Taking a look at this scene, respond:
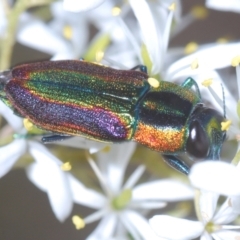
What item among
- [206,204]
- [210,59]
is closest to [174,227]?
[206,204]

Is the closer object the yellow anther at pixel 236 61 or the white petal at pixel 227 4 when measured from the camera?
the yellow anther at pixel 236 61

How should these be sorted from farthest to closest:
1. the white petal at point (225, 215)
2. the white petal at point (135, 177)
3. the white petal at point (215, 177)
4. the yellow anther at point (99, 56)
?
the white petal at point (135, 177) < the yellow anther at point (99, 56) < the white petal at point (225, 215) < the white petal at point (215, 177)

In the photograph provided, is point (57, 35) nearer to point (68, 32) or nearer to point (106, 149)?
point (68, 32)

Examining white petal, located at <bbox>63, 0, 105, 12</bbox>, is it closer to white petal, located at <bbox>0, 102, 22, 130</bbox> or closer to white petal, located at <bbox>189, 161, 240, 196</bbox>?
white petal, located at <bbox>0, 102, 22, 130</bbox>

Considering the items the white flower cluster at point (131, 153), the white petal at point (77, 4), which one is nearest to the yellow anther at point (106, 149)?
the white flower cluster at point (131, 153)

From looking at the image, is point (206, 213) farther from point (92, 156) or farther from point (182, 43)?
point (182, 43)

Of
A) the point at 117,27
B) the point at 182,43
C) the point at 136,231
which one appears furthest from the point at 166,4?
the point at 182,43

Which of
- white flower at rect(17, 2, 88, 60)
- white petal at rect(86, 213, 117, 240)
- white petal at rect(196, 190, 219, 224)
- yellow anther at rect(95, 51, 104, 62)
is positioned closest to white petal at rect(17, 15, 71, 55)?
white flower at rect(17, 2, 88, 60)

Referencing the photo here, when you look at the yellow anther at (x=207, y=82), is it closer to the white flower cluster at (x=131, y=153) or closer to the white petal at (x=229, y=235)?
the white flower cluster at (x=131, y=153)
